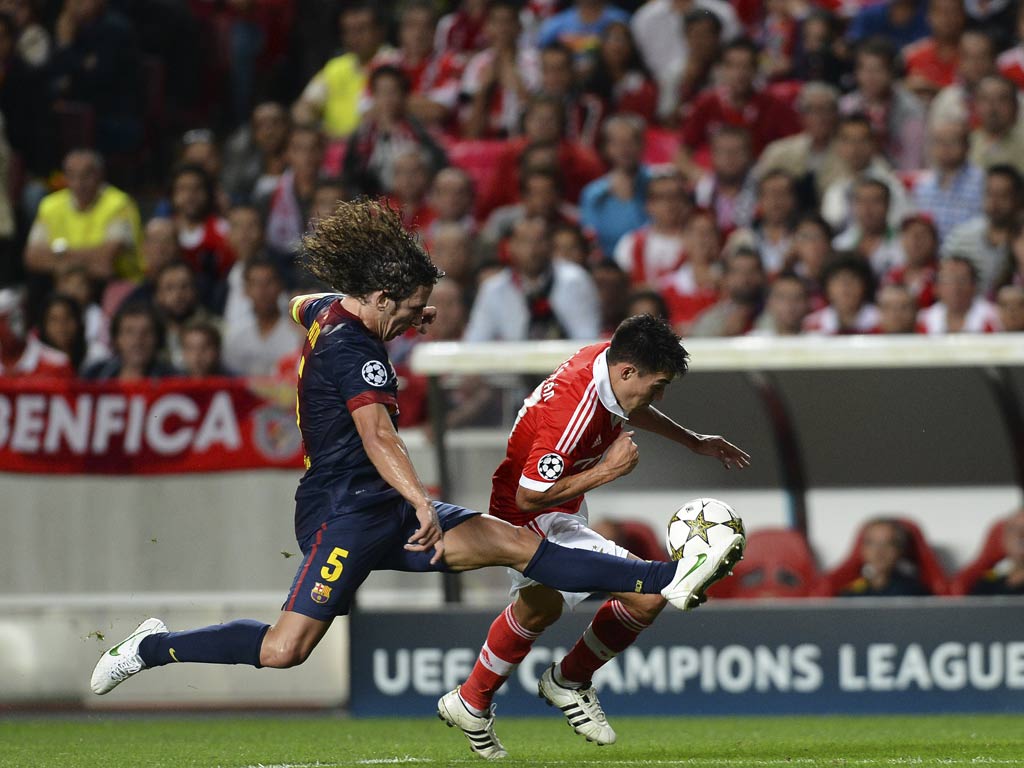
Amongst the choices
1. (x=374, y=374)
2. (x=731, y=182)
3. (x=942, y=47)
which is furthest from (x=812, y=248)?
(x=374, y=374)

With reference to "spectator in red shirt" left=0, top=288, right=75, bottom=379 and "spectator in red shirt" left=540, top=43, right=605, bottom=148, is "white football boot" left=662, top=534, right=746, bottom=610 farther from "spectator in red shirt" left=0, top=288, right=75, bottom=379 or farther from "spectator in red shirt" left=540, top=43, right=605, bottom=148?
"spectator in red shirt" left=540, top=43, right=605, bottom=148

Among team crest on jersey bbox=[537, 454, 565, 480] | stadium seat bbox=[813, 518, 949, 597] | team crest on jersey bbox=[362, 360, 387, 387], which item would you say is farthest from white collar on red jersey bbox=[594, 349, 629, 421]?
stadium seat bbox=[813, 518, 949, 597]

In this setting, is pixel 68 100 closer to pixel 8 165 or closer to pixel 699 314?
pixel 8 165

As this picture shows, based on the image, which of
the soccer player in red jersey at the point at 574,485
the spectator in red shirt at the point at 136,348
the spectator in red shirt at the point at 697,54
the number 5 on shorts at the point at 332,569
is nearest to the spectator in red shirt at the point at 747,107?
the spectator in red shirt at the point at 697,54

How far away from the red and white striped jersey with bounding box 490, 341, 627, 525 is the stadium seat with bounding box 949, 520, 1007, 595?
12.5 feet

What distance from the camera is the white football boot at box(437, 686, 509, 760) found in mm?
6879

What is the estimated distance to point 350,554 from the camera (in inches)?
245

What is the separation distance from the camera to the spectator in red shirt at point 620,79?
13.4 m

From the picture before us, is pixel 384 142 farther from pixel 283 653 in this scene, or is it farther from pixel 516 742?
pixel 283 653

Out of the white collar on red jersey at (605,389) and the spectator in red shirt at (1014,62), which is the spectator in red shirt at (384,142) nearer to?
the spectator in red shirt at (1014,62)

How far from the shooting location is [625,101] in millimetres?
13461

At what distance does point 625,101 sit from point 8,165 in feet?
15.5

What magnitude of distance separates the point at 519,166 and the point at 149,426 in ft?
12.9

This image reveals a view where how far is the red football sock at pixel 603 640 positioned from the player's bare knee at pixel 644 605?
3 cm
